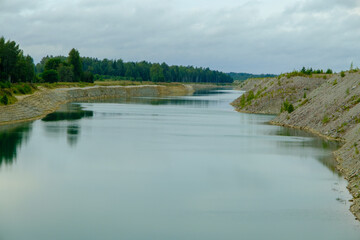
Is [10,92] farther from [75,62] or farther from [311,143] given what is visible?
[75,62]

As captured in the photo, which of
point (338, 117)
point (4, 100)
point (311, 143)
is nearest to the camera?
point (311, 143)

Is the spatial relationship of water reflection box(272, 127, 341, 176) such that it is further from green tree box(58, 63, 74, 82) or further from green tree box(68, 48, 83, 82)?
green tree box(68, 48, 83, 82)

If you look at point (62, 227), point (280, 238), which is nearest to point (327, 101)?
point (280, 238)

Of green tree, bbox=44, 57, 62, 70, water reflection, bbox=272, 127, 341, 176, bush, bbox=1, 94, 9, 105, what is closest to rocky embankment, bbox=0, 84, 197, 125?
bush, bbox=1, 94, 9, 105

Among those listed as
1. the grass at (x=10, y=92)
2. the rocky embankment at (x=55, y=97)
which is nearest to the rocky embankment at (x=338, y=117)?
the rocky embankment at (x=55, y=97)

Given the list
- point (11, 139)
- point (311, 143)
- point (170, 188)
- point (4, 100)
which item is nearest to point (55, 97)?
point (4, 100)

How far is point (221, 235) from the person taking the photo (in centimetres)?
1584

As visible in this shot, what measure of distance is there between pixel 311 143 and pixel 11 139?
24.4 meters

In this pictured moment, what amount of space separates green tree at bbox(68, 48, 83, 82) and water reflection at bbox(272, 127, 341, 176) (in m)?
90.9

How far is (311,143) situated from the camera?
36906mm

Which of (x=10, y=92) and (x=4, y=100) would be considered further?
(x=10, y=92)

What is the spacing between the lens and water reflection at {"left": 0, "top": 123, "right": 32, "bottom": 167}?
29953mm

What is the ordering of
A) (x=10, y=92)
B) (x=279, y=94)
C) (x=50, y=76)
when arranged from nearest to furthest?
(x=10, y=92) → (x=279, y=94) → (x=50, y=76)

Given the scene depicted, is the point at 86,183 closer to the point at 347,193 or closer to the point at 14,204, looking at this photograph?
the point at 14,204
